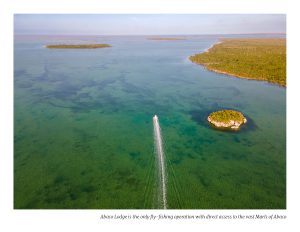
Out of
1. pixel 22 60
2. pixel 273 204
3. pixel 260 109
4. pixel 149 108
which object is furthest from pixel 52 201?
pixel 22 60

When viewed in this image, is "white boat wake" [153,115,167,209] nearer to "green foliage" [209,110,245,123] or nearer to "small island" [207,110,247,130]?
"small island" [207,110,247,130]

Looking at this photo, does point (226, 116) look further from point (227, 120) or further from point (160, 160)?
point (160, 160)

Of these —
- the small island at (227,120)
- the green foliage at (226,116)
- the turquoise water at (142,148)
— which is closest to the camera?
the turquoise water at (142,148)

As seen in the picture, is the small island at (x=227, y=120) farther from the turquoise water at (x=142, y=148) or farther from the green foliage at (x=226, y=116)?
the turquoise water at (x=142, y=148)

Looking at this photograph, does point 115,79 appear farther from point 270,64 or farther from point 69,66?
point 270,64

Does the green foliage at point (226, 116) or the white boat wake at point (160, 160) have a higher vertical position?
the green foliage at point (226, 116)

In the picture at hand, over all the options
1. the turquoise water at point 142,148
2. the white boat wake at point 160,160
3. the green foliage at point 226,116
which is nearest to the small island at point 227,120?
the green foliage at point 226,116

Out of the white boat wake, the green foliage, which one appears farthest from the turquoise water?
the green foliage
